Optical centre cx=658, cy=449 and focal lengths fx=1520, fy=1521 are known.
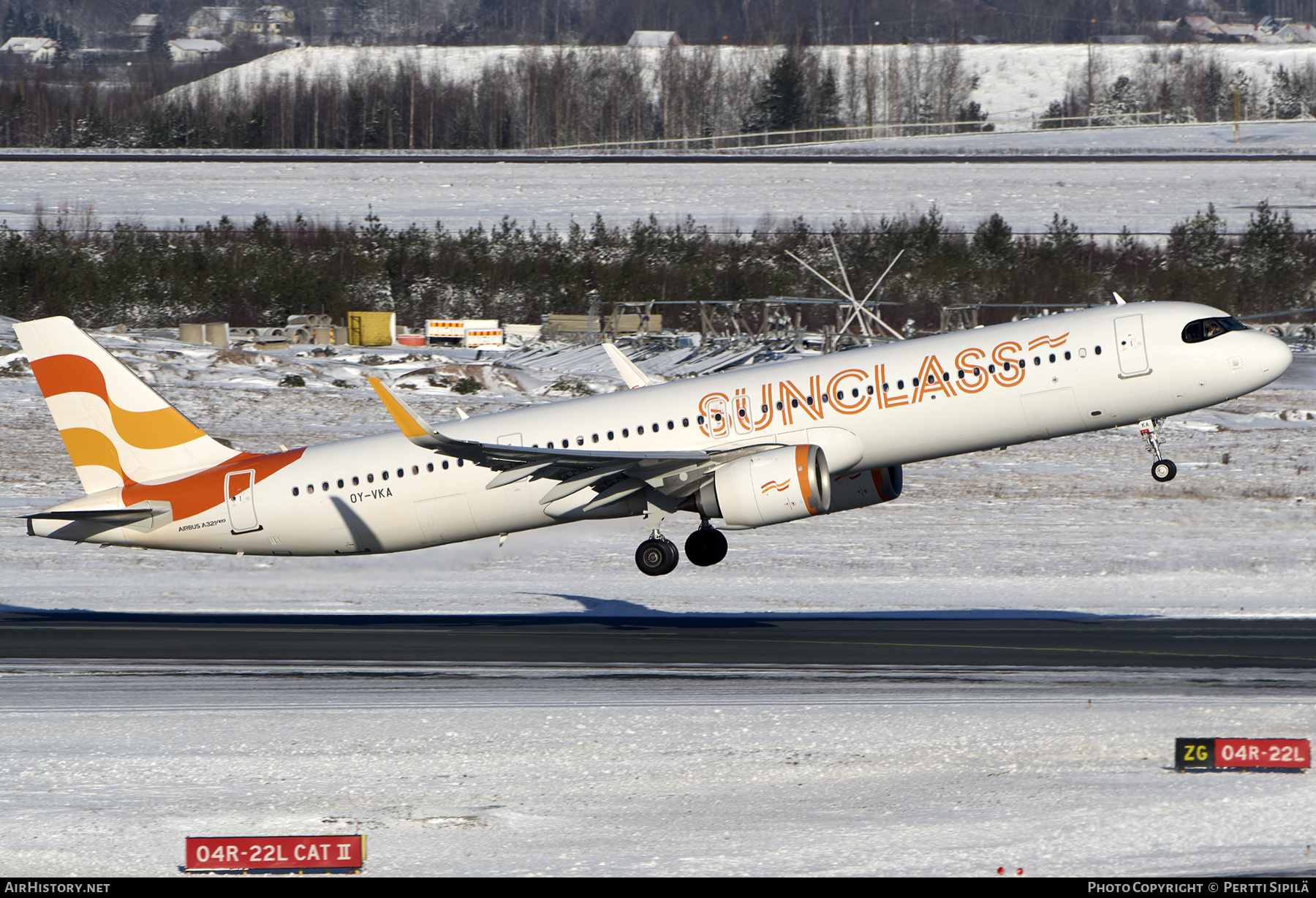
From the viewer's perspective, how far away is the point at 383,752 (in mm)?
22906

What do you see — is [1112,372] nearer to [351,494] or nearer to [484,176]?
[351,494]

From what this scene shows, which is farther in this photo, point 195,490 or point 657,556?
point 195,490

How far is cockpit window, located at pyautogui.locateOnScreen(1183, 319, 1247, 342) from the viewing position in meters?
30.7

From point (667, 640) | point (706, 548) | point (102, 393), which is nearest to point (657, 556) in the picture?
point (706, 548)

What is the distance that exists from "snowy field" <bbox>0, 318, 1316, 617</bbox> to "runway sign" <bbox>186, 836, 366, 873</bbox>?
63.9 feet

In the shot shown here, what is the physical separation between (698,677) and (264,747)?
26.7 ft

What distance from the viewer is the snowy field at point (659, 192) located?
96.4 metres

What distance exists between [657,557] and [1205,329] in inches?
487

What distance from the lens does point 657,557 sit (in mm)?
33438

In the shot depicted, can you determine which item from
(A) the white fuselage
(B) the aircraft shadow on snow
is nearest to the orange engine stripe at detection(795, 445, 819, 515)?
(A) the white fuselage

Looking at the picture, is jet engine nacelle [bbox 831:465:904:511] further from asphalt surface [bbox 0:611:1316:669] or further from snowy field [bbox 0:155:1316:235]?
snowy field [bbox 0:155:1316:235]

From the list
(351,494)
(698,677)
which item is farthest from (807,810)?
(351,494)

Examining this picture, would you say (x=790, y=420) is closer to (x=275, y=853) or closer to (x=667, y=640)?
(x=667, y=640)

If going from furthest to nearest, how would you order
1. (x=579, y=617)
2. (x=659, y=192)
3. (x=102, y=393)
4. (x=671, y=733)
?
(x=659, y=192) → (x=579, y=617) → (x=102, y=393) → (x=671, y=733)
